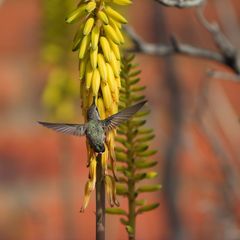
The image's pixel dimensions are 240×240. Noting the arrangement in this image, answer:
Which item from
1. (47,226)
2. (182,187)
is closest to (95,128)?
(182,187)

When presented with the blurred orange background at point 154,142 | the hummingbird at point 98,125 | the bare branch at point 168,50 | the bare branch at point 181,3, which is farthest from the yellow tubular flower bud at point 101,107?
the blurred orange background at point 154,142

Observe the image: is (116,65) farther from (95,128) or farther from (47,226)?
(47,226)

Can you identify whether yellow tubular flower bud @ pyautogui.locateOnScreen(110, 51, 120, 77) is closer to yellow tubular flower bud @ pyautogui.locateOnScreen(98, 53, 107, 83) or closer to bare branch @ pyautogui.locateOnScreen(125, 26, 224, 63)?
yellow tubular flower bud @ pyautogui.locateOnScreen(98, 53, 107, 83)

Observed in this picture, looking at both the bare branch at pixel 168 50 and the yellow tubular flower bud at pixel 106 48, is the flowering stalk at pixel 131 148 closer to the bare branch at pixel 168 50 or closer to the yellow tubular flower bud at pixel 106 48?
the yellow tubular flower bud at pixel 106 48

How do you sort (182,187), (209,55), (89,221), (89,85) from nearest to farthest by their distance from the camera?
(89,85) < (209,55) < (182,187) < (89,221)

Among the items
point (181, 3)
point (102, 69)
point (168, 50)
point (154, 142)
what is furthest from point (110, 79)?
point (154, 142)

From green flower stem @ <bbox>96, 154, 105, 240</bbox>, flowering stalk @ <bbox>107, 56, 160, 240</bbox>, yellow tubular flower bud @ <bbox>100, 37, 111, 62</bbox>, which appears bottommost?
green flower stem @ <bbox>96, 154, 105, 240</bbox>

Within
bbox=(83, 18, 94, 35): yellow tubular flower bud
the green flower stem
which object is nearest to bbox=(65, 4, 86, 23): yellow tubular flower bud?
bbox=(83, 18, 94, 35): yellow tubular flower bud
